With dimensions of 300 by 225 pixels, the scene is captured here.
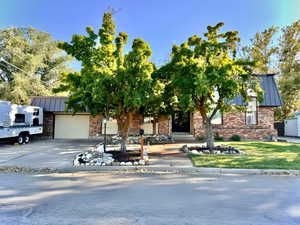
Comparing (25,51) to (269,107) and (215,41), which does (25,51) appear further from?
(269,107)

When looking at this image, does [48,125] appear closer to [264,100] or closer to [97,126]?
[97,126]

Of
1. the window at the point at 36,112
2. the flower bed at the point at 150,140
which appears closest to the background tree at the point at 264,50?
the flower bed at the point at 150,140

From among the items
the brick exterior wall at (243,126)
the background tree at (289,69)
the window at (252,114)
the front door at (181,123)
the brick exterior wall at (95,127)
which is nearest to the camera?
the brick exterior wall at (243,126)

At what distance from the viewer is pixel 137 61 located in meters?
6.59

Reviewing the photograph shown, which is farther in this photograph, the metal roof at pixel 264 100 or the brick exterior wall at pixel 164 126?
the brick exterior wall at pixel 164 126

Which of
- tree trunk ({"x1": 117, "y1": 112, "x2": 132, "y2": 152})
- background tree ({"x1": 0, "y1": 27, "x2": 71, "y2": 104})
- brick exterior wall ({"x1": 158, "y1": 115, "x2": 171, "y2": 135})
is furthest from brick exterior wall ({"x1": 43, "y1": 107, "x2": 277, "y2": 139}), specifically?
background tree ({"x1": 0, "y1": 27, "x2": 71, "y2": 104})

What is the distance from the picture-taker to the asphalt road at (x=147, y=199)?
2893 mm

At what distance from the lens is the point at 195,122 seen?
13.9 metres

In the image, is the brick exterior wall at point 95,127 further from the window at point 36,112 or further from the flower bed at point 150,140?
the window at point 36,112

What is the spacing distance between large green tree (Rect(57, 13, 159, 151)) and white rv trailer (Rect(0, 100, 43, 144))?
19.2 ft

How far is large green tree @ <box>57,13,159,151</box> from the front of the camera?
6.28 metres

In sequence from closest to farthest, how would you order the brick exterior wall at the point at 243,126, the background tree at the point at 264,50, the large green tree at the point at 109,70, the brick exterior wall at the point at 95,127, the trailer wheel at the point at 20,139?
the large green tree at the point at 109,70 < the trailer wheel at the point at 20,139 < the brick exterior wall at the point at 243,126 < the brick exterior wall at the point at 95,127 < the background tree at the point at 264,50

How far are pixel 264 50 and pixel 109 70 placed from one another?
22.6 m

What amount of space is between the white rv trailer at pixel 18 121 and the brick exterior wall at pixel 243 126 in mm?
12103
